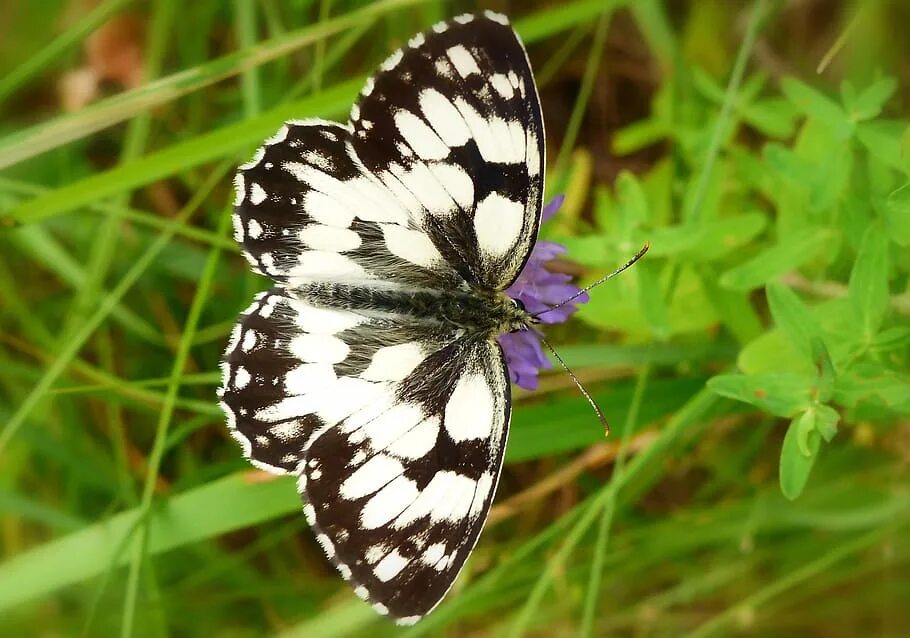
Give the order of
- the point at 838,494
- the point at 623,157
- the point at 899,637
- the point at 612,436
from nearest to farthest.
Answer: the point at 612,436 → the point at 838,494 → the point at 899,637 → the point at 623,157

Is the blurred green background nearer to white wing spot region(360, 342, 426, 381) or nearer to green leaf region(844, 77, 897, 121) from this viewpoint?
green leaf region(844, 77, 897, 121)

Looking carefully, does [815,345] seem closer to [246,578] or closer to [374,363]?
[374,363]

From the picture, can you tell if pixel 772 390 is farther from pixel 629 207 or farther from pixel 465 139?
pixel 465 139

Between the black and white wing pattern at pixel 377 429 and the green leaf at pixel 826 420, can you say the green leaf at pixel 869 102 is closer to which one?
the green leaf at pixel 826 420

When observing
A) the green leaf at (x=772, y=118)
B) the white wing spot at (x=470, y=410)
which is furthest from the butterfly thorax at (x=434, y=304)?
the green leaf at (x=772, y=118)

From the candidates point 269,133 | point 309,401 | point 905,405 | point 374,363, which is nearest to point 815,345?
point 905,405

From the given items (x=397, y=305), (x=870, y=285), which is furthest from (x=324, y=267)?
(x=870, y=285)
